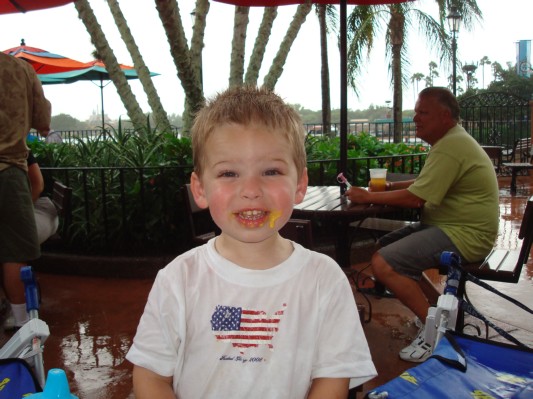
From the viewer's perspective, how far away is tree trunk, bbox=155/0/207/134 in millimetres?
6198

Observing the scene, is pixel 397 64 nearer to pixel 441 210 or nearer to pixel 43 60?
pixel 43 60

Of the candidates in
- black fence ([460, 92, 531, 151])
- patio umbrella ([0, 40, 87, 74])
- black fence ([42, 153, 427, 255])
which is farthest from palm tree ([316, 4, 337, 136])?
black fence ([42, 153, 427, 255])

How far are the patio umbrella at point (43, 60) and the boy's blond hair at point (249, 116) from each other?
14002 millimetres

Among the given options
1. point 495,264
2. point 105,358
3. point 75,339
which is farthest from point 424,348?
point 75,339

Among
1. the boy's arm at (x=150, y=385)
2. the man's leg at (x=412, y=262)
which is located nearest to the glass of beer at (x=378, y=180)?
the man's leg at (x=412, y=262)

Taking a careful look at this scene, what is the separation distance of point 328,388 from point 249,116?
26.9 inches

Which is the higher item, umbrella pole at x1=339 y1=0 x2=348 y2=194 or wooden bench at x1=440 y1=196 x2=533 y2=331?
umbrella pole at x1=339 y1=0 x2=348 y2=194

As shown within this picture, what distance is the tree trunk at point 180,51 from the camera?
6.20m

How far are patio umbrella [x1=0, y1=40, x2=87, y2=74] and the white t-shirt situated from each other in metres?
14.2

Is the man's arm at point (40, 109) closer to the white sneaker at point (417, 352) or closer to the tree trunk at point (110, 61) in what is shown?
the white sneaker at point (417, 352)

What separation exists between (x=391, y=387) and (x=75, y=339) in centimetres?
268

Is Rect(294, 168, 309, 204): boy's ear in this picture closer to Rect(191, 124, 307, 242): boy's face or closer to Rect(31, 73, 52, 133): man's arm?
Rect(191, 124, 307, 242): boy's face

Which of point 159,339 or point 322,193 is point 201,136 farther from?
point 322,193

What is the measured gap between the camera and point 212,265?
144 centimetres
